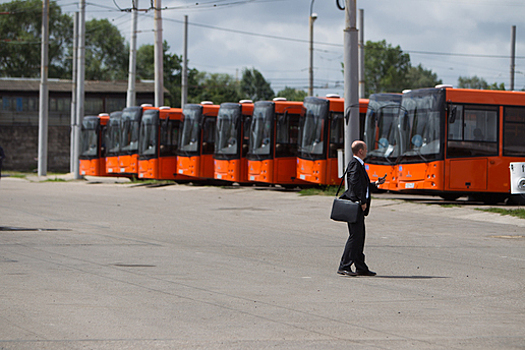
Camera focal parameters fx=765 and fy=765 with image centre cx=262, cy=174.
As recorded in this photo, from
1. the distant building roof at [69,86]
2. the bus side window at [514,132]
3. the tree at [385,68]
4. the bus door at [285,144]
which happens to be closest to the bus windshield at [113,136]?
the bus door at [285,144]

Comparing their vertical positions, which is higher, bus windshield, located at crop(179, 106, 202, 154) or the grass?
bus windshield, located at crop(179, 106, 202, 154)

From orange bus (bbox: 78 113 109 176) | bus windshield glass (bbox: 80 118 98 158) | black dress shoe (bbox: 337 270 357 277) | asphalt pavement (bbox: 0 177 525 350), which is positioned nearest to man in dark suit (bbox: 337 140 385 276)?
black dress shoe (bbox: 337 270 357 277)

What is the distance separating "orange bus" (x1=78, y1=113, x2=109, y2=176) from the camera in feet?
129

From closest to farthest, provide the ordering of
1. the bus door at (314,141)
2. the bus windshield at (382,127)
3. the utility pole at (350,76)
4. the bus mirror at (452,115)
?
the utility pole at (350,76), the bus mirror at (452,115), the bus windshield at (382,127), the bus door at (314,141)

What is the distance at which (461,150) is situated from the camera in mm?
21672

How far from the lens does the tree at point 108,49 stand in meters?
104

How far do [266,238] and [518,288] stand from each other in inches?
239

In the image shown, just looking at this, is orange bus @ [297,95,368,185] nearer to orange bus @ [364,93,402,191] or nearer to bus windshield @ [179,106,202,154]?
orange bus @ [364,93,402,191]

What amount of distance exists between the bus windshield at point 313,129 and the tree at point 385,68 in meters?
99.7

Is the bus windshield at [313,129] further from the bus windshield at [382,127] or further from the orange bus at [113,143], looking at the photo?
the orange bus at [113,143]

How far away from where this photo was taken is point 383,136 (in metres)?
23.8

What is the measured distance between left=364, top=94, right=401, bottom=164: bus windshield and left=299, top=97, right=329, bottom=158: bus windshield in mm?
2849

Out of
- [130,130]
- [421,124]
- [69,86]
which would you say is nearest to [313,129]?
[421,124]

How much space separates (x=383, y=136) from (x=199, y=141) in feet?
32.7
